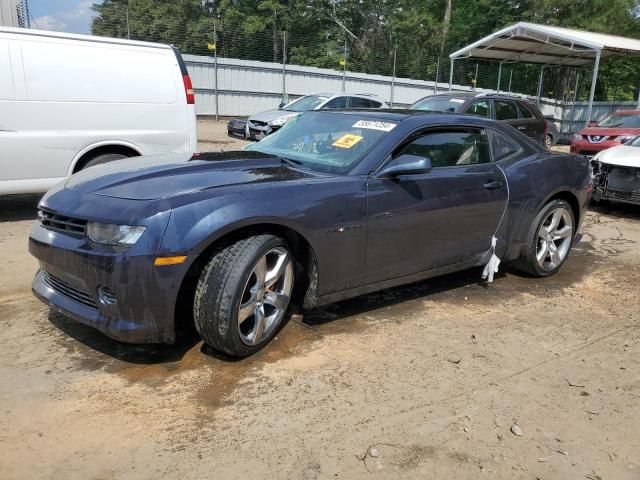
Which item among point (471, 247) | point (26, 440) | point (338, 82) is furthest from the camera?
point (338, 82)

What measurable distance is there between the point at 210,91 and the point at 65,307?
19.6 m

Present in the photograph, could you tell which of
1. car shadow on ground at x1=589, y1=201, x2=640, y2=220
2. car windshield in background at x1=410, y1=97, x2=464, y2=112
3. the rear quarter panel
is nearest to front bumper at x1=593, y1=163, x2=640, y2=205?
car shadow on ground at x1=589, y1=201, x2=640, y2=220

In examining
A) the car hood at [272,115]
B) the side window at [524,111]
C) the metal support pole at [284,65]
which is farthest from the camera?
the metal support pole at [284,65]

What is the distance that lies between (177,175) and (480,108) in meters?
8.83

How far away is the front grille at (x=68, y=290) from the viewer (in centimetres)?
315

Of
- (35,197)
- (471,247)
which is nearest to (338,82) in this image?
(35,197)

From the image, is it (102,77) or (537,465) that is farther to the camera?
(102,77)

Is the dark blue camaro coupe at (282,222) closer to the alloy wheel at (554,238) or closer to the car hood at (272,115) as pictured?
the alloy wheel at (554,238)

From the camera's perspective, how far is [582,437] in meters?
2.84

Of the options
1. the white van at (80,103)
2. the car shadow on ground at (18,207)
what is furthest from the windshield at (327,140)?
the car shadow on ground at (18,207)

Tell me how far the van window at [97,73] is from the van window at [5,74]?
15 centimetres

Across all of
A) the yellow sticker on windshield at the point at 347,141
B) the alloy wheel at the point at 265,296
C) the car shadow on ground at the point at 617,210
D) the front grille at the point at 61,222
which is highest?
the yellow sticker on windshield at the point at 347,141

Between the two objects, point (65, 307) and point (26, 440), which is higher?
point (65, 307)

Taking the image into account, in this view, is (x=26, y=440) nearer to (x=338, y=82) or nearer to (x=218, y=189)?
(x=218, y=189)
